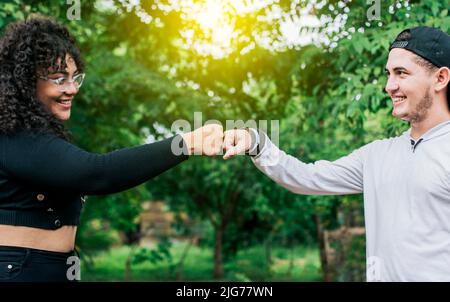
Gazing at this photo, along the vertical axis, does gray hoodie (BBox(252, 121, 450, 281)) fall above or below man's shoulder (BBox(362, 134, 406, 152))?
below

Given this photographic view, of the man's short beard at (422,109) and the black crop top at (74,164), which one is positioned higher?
the man's short beard at (422,109)

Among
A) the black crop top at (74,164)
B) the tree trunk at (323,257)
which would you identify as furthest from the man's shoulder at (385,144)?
the tree trunk at (323,257)

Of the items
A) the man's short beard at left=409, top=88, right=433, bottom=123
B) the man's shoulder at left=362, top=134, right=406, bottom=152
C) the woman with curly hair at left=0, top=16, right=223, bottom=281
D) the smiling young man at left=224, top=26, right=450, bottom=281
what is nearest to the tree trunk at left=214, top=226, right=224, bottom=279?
the smiling young man at left=224, top=26, right=450, bottom=281

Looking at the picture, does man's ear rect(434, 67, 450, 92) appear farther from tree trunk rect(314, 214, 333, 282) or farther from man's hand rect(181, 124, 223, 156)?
tree trunk rect(314, 214, 333, 282)

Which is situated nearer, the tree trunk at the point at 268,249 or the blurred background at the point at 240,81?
the blurred background at the point at 240,81

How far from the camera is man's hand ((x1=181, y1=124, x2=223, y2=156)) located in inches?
95.0

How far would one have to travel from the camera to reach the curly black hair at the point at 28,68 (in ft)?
7.88

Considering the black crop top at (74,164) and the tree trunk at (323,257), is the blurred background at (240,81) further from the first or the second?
the black crop top at (74,164)

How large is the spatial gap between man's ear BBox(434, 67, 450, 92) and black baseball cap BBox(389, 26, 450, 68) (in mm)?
25

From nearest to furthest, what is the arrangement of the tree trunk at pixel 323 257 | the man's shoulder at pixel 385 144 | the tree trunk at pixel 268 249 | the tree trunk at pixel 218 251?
1. the man's shoulder at pixel 385 144
2. the tree trunk at pixel 323 257
3. the tree trunk at pixel 218 251
4. the tree trunk at pixel 268 249

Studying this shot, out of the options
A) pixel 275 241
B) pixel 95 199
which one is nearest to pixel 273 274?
pixel 275 241

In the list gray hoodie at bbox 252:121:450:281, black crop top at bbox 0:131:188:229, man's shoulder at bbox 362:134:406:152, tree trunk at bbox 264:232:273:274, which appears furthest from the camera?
tree trunk at bbox 264:232:273:274
